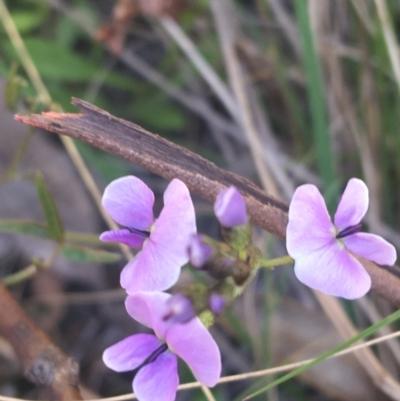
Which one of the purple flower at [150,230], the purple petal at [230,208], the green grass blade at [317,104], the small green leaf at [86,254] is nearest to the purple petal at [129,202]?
the purple flower at [150,230]

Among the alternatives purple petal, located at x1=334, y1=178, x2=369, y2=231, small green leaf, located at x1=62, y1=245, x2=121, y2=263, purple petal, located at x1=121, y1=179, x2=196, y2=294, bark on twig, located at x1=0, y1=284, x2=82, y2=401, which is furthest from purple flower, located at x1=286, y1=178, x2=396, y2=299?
small green leaf, located at x1=62, y1=245, x2=121, y2=263

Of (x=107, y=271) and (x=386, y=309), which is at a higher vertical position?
(x=386, y=309)

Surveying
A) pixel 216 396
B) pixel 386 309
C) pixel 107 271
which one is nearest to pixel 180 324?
pixel 216 396

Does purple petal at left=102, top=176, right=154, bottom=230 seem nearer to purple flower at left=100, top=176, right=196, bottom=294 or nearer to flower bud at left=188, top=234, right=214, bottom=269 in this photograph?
purple flower at left=100, top=176, right=196, bottom=294

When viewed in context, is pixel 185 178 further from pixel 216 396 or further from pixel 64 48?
pixel 64 48

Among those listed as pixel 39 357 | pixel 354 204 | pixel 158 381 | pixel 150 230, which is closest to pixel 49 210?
pixel 39 357
